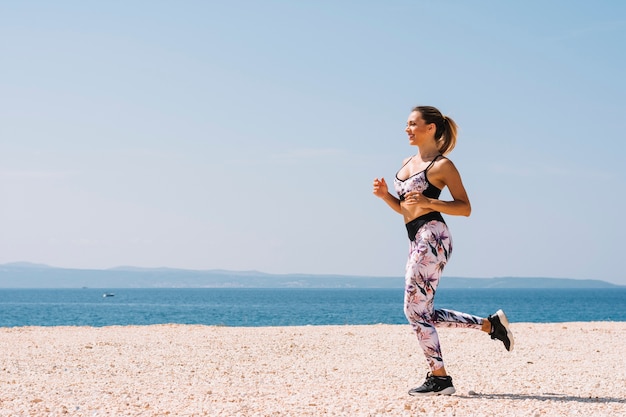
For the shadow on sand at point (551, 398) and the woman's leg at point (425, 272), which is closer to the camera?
the woman's leg at point (425, 272)

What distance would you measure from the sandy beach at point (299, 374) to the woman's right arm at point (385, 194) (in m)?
1.62

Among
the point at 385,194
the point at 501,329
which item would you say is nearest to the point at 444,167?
the point at 385,194

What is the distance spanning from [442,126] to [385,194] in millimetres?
781

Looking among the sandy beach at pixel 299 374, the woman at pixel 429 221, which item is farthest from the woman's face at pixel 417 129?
the sandy beach at pixel 299 374

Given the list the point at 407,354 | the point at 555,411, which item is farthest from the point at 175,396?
the point at 407,354

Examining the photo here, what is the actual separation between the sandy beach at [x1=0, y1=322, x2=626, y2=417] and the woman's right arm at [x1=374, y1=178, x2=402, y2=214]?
162cm

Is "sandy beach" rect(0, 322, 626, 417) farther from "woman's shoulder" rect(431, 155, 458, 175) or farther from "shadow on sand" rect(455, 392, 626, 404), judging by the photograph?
"woman's shoulder" rect(431, 155, 458, 175)

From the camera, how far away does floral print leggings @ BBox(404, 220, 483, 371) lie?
6395mm

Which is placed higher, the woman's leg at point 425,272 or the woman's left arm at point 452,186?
the woman's left arm at point 452,186

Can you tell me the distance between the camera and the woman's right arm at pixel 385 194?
6711 mm

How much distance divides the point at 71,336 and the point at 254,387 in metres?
8.44

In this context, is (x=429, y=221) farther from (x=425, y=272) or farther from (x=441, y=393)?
(x=441, y=393)

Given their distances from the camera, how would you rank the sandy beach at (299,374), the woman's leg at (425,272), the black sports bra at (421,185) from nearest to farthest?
the sandy beach at (299,374)
the woman's leg at (425,272)
the black sports bra at (421,185)

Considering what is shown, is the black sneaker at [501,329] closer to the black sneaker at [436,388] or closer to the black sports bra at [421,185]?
the black sneaker at [436,388]
